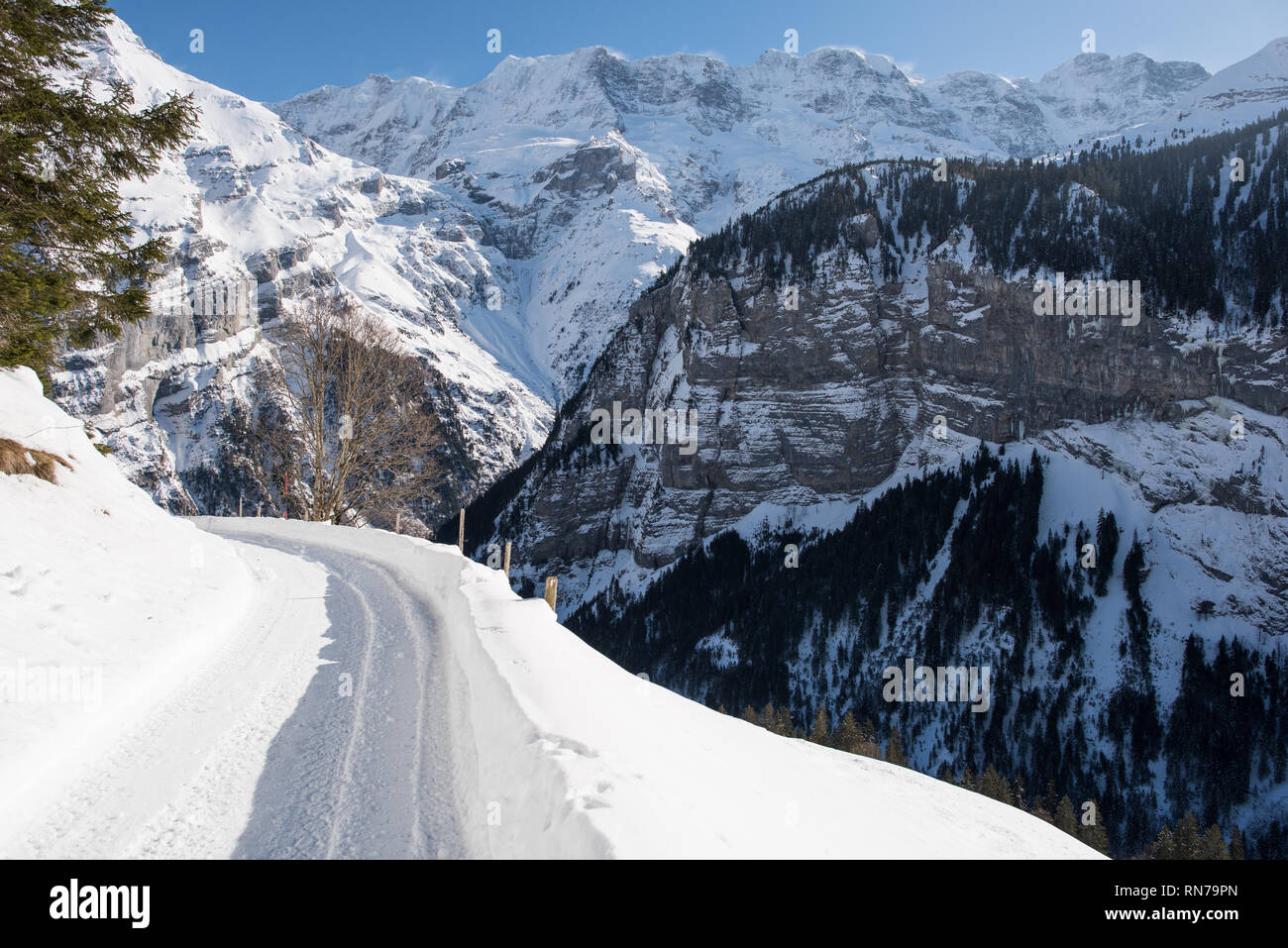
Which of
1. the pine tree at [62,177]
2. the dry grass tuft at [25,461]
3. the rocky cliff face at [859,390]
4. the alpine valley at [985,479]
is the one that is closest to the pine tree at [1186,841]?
the alpine valley at [985,479]

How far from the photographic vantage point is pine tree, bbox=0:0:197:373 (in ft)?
39.9

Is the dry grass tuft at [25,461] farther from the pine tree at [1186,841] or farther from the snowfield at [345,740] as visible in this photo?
the pine tree at [1186,841]

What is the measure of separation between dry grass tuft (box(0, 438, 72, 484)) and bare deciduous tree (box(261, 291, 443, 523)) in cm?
1405

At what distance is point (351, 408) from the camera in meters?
28.2

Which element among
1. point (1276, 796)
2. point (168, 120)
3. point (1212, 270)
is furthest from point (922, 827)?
point (1212, 270)

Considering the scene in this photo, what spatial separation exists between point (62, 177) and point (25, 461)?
214 inches

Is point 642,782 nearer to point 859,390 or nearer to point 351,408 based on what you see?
point 351,408

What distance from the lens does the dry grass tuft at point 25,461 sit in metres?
11.5

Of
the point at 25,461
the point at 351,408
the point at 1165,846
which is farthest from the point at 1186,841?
the point at 25,461

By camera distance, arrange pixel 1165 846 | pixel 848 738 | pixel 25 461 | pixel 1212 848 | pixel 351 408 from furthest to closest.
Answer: pixel 848 738
pixel 1212 848
pixel 1165 846
pixel 351 408
pixel 25 461

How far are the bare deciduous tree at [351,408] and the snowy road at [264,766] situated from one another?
17759 millimetres

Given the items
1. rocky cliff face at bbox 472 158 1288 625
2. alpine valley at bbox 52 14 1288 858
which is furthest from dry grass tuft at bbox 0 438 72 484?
rocky cliff face at bbox 472 158 1288 625

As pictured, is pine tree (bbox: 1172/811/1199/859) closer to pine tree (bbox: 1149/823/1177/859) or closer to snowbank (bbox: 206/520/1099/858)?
pine tree (bbox: 1149/823/1177/859)
